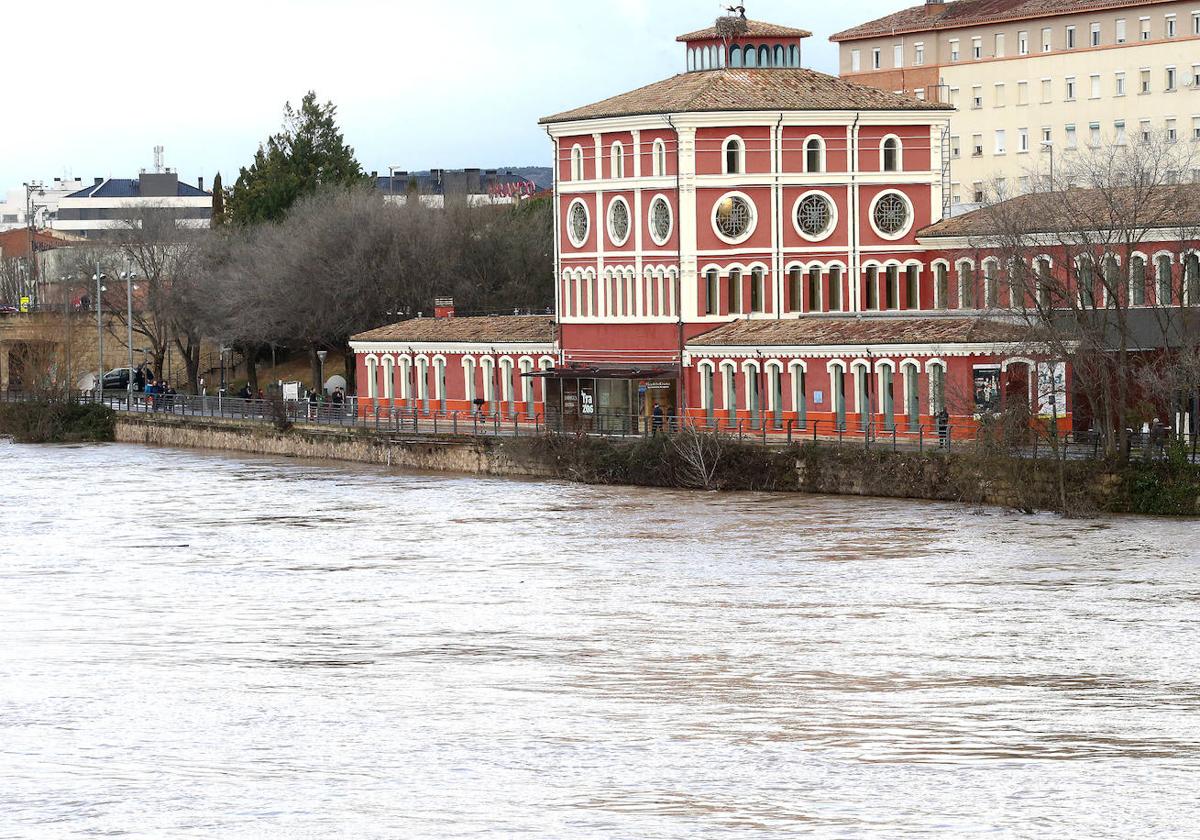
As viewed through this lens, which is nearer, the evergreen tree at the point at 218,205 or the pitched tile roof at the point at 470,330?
the pitched tile roof at the point at 470,330

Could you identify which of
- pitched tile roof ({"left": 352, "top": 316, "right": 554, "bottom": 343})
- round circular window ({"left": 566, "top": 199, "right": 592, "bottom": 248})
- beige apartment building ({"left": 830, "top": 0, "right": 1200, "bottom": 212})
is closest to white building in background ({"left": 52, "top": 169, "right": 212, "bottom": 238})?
beige apartment building ({"left": 830, "top": 0, "right": 1200, "bottom": 212})

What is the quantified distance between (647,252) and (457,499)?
558 inches

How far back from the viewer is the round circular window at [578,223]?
74000mm

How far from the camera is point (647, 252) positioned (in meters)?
71.6

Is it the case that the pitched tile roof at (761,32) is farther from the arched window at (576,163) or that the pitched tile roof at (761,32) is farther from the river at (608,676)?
the river at (608,676)

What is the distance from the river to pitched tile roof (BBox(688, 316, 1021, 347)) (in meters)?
7.35

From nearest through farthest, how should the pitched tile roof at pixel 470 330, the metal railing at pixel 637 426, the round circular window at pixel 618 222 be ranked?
the metal railing at pixel 637 426, the round circular window at pixel 618 222, the pitched tile roof at pixel 470 330

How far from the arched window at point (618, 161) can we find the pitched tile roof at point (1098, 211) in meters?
12.3

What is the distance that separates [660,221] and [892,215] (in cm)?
717

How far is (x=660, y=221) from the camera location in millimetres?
71375

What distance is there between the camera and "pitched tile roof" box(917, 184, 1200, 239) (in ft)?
184

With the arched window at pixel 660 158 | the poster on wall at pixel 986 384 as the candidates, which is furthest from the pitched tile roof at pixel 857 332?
the arched window at pixel 660 158

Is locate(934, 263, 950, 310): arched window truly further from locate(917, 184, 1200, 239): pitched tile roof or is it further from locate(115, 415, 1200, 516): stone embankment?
locate(115, 415, 1200, 516): stone embankment

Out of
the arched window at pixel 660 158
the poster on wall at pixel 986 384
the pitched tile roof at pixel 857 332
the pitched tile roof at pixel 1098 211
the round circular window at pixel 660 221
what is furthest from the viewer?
the round circular window at pixel 660 221
